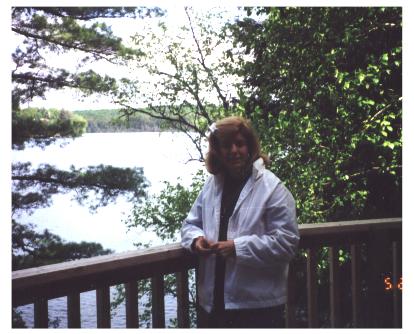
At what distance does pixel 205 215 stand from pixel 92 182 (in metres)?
5.05

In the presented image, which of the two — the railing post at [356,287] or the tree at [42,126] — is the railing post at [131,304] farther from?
the tree at [42,126]

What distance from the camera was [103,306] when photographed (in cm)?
167

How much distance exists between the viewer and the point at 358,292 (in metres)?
2.20

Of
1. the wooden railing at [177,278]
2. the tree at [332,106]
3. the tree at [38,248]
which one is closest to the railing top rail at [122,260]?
the wooden railing at [177,278]

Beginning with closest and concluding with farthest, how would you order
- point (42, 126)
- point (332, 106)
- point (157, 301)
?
point (157, 301)
point (332, 106)
point (42, 126)

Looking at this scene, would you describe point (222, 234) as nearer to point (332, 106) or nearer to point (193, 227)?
point (193, 227)

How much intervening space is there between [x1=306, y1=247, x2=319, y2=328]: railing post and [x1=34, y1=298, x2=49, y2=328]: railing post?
1070 millimetres

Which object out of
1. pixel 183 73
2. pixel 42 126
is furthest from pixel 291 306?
pixel 183 73

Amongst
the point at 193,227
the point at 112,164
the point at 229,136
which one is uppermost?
the point at 229,136

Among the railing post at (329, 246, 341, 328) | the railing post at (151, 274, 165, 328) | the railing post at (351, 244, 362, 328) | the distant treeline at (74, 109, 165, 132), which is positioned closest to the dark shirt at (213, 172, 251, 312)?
the railing post at (151, 274, 165, 328)

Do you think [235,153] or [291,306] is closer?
[235,153]

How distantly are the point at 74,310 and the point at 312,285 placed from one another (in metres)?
1.01

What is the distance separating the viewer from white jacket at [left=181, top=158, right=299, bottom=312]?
1.63m

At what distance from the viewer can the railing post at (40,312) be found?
5.05 ft
